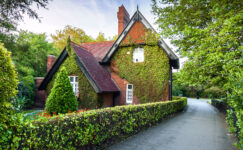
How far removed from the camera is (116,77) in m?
16.3

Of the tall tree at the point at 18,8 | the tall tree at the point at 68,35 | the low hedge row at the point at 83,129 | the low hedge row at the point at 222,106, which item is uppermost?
the tall tree at the point at 68,35

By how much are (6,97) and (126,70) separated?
43.8 ft

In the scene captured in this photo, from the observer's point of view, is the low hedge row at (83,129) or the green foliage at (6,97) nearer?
the green foliage at (6,97)

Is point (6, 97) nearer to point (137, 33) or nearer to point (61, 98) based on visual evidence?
point (61, 98)

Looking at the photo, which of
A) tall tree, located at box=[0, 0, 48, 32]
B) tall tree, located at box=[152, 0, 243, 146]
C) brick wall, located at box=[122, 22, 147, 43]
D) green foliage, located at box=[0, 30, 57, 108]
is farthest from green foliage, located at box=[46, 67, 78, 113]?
brick wall, located at box=[122, 22, 147, 43]

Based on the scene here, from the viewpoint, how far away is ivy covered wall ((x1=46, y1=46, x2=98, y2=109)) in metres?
13.1

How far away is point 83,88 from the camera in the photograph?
13.5m

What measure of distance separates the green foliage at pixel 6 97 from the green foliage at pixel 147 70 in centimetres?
1291

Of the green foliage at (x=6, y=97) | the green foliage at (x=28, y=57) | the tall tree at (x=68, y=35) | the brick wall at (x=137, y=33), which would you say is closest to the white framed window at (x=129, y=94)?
the brick wall at (x=137, y=33)

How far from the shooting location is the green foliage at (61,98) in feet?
25.2

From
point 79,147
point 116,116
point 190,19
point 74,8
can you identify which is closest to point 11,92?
point 79,147

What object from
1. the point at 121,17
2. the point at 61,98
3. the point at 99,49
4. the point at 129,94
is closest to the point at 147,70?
the point at 129,94

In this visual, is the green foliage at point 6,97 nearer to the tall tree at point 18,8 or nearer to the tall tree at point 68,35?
the tall tree at point 18,8

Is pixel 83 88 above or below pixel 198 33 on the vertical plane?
below
